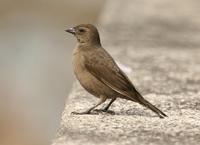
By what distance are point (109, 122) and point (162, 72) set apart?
7.04 feet

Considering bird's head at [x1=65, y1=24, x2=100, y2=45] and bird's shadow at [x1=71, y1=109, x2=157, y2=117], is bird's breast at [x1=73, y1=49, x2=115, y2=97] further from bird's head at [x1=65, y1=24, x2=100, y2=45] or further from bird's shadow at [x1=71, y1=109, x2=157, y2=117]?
bird's head at [x1=65, y1=24, x2=100, y2=45]

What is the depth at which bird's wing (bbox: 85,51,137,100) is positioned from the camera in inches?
261

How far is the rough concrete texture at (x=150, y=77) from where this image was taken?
5.84 metres

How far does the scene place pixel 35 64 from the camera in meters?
12.4

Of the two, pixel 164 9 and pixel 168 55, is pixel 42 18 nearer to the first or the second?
pixel 164 9

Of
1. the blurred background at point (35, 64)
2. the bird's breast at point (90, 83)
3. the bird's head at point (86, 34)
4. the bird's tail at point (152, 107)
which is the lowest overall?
the blurred background at point (35, 64)

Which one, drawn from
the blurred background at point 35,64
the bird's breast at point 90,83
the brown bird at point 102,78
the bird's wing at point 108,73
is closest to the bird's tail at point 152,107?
the brown bird at point 102,78

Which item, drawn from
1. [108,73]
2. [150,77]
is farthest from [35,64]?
[108,73]

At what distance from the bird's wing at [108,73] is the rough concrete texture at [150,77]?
0.18 meters

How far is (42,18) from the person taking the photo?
→ 15391 mm

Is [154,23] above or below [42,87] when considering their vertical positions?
above

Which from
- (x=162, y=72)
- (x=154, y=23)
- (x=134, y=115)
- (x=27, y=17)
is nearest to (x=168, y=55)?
(x=162, y=72)

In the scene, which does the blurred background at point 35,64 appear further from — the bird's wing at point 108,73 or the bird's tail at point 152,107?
the bird's tail at point 152,107

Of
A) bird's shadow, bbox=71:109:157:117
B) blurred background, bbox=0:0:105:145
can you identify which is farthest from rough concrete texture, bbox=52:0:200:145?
blurred background, bbox=0:0:105:145
